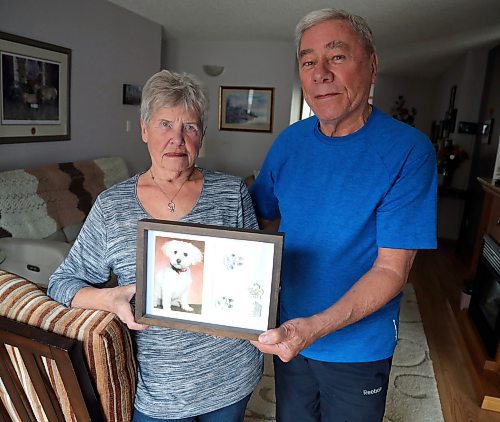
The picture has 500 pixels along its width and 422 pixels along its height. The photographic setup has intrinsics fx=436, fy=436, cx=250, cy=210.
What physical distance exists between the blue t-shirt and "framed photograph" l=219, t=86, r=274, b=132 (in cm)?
436

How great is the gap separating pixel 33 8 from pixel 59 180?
3.96ft

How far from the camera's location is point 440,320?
10.8 feet

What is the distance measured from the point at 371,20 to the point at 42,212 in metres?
3.15

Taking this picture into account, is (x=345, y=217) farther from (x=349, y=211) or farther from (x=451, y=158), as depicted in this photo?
A: (x=451, y=158)

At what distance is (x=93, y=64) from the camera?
12.3 ft

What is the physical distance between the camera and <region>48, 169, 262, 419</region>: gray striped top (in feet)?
3.38

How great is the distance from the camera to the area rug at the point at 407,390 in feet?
7.07

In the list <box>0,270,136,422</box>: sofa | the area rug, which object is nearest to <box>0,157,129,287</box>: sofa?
the area rug

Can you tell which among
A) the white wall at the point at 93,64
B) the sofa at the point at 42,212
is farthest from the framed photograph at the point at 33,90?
the sofa at the point at 42,212

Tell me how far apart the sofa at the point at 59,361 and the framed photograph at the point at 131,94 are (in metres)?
3.47

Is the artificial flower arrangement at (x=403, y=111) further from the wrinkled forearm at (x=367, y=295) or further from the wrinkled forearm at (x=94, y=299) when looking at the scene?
the wrinkled forearm at (x=94, y=299)

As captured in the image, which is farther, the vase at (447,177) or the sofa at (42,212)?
the vase at (447,177)

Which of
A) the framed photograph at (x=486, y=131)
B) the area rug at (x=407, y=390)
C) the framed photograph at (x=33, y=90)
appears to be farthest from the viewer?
the framed photograph at (x=486, y=131)

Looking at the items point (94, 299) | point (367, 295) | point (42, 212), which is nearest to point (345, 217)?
point (367, 295)
